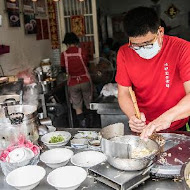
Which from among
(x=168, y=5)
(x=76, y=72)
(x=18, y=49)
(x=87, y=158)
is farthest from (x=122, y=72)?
(x=168, y=5)

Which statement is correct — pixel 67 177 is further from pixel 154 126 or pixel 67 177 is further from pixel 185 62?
pixel 185 62

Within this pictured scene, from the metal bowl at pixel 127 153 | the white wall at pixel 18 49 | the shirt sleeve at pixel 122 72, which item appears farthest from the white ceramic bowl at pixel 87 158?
the white wall at pixel 18 49

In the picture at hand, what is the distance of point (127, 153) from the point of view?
5.32ft

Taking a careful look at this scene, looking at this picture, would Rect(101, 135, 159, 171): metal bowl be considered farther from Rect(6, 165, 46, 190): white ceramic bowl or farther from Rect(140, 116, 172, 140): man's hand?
Rect(6, 165, 46, 190): white ceramic bowl

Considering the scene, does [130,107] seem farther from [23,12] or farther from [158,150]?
[23,12]

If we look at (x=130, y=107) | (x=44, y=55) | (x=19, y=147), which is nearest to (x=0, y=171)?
(x=19, y=147)

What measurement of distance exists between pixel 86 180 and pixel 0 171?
0.61 metres

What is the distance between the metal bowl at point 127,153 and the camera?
1.52m

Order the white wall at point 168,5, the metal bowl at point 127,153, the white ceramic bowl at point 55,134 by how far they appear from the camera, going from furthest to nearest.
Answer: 1. the white wall at point 168,5
2. the white ceramic bowl at point 55,134
3. the metal bowl at point 127,153

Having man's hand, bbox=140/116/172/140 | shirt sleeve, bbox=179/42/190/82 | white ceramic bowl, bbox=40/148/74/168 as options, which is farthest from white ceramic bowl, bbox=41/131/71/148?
shirt sleeve, bbox=179/42/190/82

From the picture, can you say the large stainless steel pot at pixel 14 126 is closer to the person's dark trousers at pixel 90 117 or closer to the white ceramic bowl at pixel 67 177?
the white ceramic bowl at pixel 67 177

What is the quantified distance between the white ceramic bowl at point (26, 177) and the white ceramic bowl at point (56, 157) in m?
0.10

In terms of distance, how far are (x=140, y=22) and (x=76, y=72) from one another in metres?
3.59

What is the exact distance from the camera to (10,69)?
4895 mm
